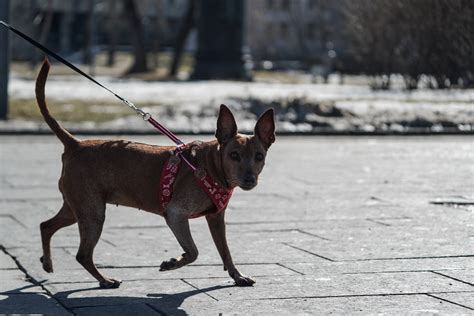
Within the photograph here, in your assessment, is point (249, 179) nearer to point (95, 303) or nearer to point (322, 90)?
point (95, 303)

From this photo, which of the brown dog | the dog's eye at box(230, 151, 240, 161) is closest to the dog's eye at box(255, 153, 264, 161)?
the brown dog

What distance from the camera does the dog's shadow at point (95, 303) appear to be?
7.03 meters

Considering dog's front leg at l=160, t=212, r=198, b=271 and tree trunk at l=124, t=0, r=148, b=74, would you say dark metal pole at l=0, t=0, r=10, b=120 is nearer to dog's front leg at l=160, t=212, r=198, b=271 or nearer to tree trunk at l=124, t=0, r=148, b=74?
dog's front leg at l=160, t=212, r=198, b=271

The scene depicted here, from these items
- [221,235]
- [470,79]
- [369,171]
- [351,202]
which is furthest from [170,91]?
[221,235]

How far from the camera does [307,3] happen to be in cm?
10156

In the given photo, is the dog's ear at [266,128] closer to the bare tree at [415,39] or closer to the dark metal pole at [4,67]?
the bare tree at [415,39]

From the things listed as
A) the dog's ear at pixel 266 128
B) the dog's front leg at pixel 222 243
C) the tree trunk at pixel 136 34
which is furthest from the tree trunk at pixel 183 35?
the dog's ear at pixel 266 128

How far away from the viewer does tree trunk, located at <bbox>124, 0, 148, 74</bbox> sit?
5100cm

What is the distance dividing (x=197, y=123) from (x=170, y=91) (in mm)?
11599

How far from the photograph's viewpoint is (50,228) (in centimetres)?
813

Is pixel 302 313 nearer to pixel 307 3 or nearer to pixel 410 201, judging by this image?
pixel 410 201

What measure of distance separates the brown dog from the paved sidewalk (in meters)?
→ 0.33

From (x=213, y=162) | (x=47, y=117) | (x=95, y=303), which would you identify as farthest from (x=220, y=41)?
(x=95, y=303)

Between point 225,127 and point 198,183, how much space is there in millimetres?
380
